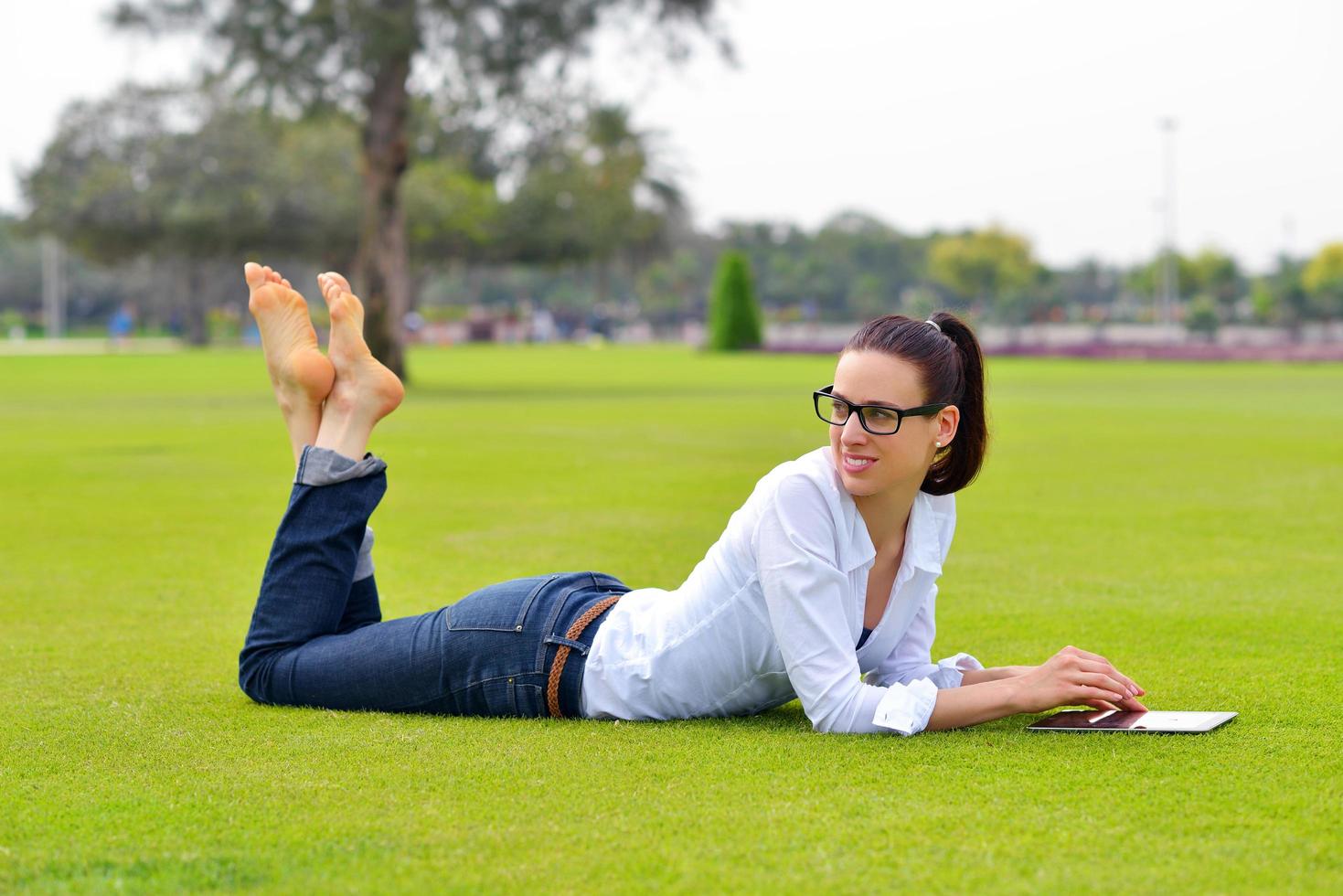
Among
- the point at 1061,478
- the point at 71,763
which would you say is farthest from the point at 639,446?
the point at 71,763

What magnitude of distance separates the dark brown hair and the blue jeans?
0.88 meters

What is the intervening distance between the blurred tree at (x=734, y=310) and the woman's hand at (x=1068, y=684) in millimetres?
46236

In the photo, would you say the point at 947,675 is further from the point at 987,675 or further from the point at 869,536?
the point at 869,536

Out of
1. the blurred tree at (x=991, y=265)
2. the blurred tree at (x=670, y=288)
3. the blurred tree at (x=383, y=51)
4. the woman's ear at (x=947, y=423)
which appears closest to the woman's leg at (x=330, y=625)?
the woman's ear at (x=947, y=423)

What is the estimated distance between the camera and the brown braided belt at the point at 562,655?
364 cm

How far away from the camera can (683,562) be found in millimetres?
6863

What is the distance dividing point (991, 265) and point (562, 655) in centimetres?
7894

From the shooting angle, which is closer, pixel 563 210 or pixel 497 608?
pixel 497 608

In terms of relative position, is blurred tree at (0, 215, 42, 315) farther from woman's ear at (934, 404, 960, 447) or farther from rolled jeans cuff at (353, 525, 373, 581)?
woman's ear at (934, 404, 960, 447)

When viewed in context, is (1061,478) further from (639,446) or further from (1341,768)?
(1341,768)

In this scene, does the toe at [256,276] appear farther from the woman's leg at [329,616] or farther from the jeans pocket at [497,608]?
the jeans pocket at [497,608]

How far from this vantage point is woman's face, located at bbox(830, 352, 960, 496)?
3.36m

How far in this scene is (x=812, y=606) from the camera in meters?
3.31

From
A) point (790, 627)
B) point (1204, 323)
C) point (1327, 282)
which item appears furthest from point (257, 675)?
point (1327, 282)
